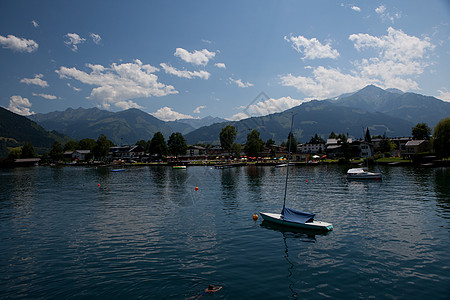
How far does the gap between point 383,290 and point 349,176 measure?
232ft

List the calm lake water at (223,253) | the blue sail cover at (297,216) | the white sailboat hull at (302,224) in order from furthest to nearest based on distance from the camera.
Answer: the blue sail cover at (297,216), the white sailboat hull at (302,224), the calm lake water at (223,253)

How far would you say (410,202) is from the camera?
44594mm

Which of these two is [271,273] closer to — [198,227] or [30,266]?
[198,227]

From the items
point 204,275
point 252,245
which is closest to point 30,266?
point 204,275

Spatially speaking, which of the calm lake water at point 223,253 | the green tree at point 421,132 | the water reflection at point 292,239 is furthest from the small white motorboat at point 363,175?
the green tree at point 421,132

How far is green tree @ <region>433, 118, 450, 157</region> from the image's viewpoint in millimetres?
106875

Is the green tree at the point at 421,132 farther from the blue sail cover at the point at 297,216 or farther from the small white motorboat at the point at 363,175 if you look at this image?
the blue sail cover at the point at 297,216

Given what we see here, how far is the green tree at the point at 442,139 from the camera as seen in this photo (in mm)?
106875

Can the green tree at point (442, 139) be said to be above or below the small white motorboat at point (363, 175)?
above

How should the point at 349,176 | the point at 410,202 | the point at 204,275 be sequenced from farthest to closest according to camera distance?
the point at 349,176 < the point at 410,202 < the point at 204,275

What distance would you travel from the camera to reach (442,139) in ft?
354

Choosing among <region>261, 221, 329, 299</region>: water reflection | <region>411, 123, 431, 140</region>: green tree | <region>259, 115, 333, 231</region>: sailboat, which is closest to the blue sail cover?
<region>259, 115, 333, 231</region>: sailboat

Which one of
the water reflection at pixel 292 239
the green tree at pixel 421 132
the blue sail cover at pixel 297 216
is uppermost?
the green tree at pixel 421 132

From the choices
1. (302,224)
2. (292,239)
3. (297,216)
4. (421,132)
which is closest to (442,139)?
(421,132)
